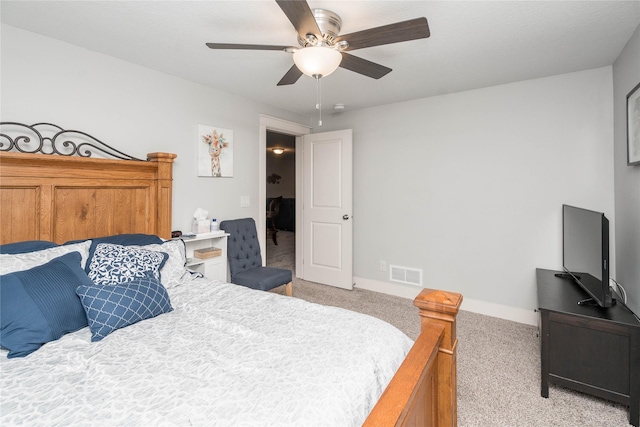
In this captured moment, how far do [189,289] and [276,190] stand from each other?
837cm

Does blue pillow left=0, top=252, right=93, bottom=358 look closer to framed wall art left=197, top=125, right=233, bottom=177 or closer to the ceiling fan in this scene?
the ceiling fan

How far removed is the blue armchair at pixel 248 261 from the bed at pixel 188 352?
0.93 meters

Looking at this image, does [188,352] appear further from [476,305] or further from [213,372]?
[476,305]

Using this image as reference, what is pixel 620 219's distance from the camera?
2.56m

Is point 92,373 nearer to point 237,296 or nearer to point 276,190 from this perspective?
point 237,296

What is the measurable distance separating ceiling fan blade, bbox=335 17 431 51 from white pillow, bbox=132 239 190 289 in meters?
1.82

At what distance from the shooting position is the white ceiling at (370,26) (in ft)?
6.18

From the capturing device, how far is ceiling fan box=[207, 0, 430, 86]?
1.52 meters

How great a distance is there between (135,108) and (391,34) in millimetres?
2287

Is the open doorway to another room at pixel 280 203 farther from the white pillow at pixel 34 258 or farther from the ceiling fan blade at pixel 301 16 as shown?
the ceiling fan blade at pixel 301 16

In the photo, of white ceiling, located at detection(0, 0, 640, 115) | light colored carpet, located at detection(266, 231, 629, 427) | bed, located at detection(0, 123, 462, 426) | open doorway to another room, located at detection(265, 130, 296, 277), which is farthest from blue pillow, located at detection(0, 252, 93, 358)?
open doorway to another room, located at detection(265, 130, 296, 277)

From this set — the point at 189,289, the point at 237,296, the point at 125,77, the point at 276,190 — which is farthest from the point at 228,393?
the point at 276,190

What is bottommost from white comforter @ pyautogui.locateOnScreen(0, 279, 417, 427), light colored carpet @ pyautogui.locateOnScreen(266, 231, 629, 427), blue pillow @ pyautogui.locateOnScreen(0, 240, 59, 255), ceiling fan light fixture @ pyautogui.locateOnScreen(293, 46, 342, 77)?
light colored carpet @ pyautogui.locateOnScreen(266, 231, 629, 427)

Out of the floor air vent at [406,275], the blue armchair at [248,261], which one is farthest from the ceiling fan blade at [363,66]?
the floor air vent at [406,275]
